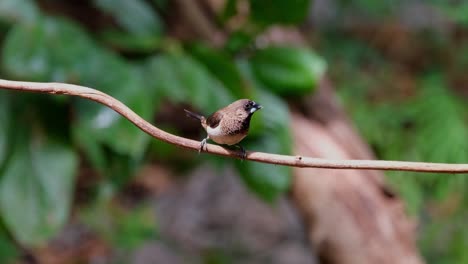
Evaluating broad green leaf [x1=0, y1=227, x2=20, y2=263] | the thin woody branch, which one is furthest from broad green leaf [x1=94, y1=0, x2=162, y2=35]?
the thin woody branch

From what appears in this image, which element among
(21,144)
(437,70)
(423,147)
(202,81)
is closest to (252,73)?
(202,81)

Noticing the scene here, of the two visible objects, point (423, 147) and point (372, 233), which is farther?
point (423, 147)

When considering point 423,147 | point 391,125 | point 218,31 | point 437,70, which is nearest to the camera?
point 218,31

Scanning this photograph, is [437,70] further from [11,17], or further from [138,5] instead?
[11,17]

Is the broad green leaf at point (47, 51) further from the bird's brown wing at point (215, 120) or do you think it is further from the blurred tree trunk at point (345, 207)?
the bird's brown wing at point (215, 120)

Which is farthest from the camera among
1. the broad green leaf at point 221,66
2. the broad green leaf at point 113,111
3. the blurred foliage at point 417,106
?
the blurred foliage at point 417,106

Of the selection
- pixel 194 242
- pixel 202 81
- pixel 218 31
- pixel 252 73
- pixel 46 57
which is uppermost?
pixel 218 31

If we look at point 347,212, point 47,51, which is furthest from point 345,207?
point 47,51

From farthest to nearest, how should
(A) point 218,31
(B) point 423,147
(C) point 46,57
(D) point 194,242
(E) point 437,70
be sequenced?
(D) point 194,242, (E) point 437,70, (B) point 423,147, (A) point 218,31, (C) point 46,57

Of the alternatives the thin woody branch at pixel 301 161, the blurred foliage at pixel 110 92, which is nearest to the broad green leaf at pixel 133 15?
the blurred foliage at pixel 110 92
